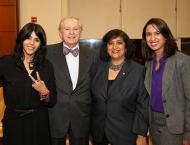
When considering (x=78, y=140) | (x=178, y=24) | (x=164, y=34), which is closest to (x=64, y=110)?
(x=78, y=140)

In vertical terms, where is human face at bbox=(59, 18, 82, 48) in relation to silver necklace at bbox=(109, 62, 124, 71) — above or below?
above

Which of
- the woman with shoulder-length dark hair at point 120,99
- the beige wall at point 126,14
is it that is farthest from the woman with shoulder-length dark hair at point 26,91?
the beige wall at point 126,14

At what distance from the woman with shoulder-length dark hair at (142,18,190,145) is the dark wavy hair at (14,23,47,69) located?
841mm

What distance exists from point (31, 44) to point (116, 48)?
671 mm

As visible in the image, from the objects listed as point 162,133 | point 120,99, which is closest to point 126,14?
point 120,99

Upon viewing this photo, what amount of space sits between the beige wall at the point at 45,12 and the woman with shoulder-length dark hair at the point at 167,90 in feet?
7.78

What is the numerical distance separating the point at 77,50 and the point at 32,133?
81 centimetres

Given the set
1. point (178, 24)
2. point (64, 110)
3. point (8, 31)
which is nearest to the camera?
point (64, 110)

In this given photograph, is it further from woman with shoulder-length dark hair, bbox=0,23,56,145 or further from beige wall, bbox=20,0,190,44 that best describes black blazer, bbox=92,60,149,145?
beige wall, bbox=20,0,190,44

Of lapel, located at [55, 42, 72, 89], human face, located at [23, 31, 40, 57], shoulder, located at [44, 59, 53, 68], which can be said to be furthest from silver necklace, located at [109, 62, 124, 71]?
human face, located at [23, 31, 40, 57]

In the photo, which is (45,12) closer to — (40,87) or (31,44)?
(31,44)

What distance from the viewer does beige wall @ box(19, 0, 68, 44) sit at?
442 cm

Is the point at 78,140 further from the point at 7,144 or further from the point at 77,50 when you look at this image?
the point at 77,50

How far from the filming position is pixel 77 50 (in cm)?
266
